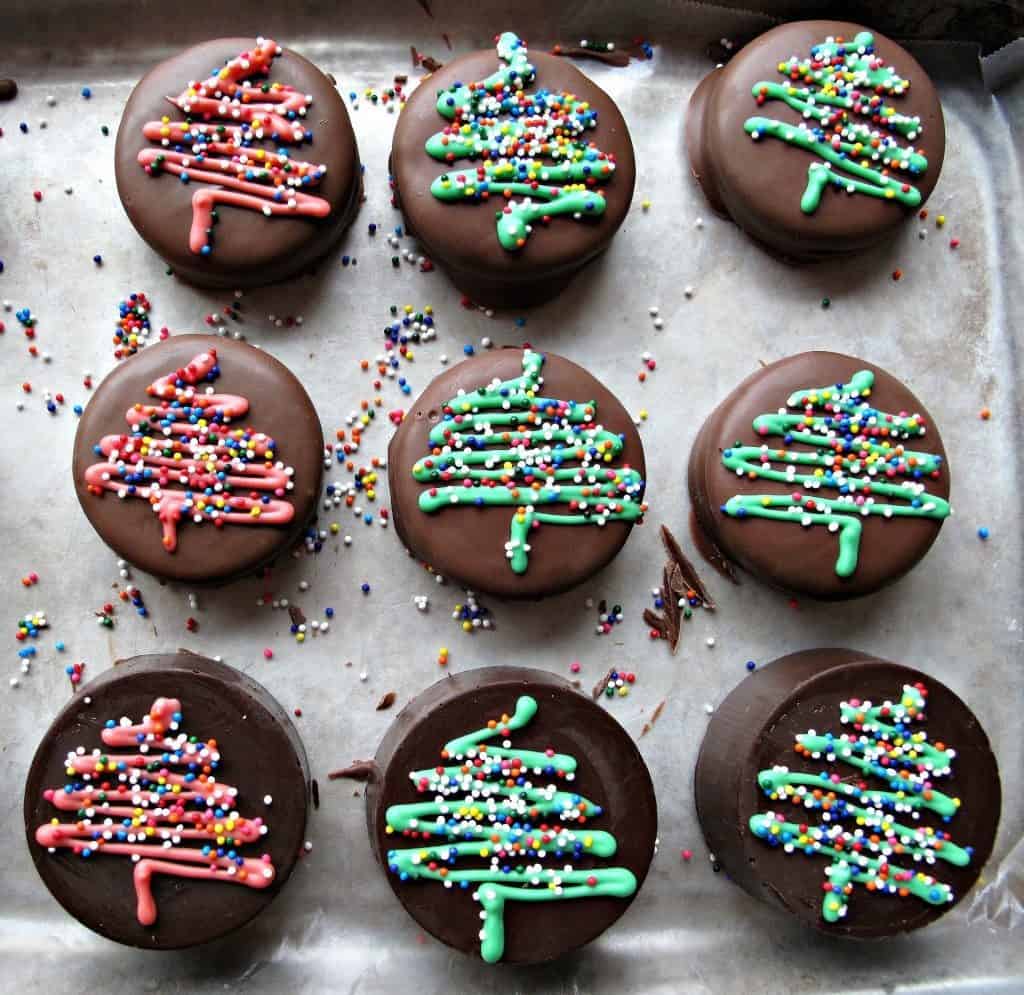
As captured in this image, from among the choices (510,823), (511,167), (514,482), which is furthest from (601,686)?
(511,167)

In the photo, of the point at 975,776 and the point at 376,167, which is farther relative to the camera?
the point at 376,167

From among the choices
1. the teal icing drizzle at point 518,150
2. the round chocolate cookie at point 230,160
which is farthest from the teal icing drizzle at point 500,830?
the round chocolate cookie at point 230,160

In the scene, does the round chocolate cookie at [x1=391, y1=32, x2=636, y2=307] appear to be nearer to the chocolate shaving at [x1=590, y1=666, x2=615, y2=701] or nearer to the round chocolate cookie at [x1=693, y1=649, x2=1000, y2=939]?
the chocolate shaving at [x1=590, y1=666, x2=615, y2=701]

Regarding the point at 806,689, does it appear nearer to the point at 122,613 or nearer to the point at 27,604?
the point at 122,613

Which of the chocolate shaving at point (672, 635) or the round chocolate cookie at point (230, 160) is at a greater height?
the round chocolate cookie at point (230, 160)

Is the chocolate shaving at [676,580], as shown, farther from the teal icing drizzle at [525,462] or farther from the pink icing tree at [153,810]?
the pink icing tree at [153,810]

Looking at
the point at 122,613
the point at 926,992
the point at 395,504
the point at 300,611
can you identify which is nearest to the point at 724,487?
the point at 395,504

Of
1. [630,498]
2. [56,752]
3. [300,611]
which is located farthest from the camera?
[300,611]
